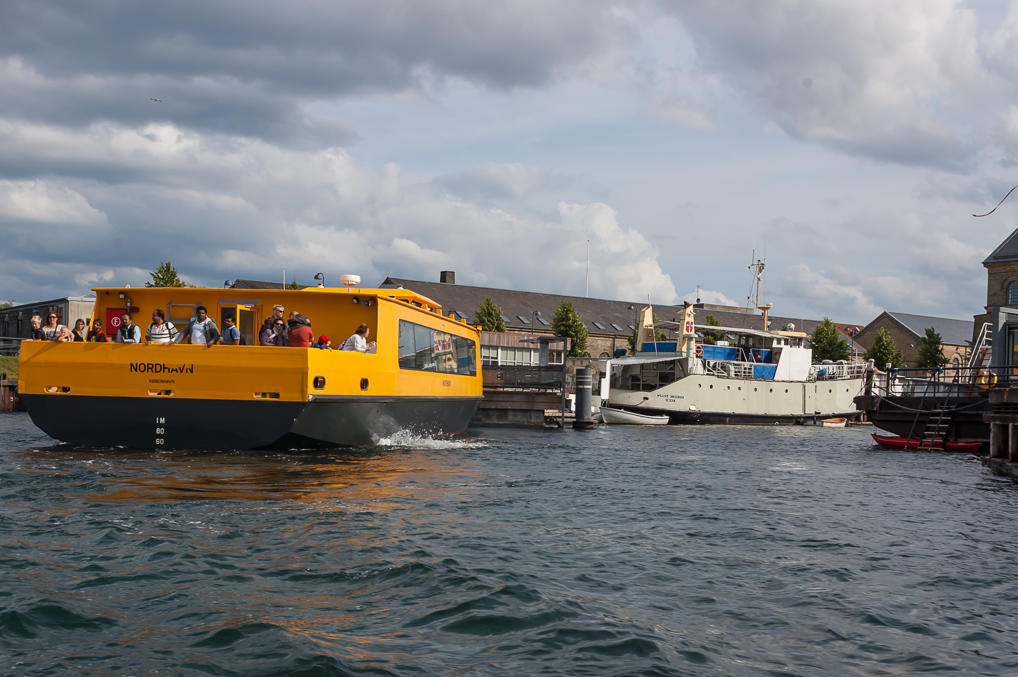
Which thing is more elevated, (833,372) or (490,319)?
(490,319)

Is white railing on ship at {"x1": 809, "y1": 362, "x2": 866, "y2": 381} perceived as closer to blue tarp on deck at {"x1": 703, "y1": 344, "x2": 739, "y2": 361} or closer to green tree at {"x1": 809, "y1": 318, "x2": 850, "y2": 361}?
blue tarp on deck at {"x1": 703, "y1": 344, "x2": 739, "y2": 361}

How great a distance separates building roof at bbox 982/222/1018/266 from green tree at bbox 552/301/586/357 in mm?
31128

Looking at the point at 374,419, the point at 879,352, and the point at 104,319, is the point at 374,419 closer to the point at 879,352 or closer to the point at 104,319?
the point at 104,319

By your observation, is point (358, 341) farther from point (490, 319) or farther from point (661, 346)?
point (490, 319)

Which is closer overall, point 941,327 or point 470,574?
point 470,574

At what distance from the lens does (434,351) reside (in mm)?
20469

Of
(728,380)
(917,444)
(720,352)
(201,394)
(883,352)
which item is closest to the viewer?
(201,394)

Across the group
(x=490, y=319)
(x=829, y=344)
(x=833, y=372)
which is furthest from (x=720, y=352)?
(x=829, y=344)

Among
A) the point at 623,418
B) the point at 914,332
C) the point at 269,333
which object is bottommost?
the point at 623,418

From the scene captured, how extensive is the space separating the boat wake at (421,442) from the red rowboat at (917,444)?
1248 centimetres

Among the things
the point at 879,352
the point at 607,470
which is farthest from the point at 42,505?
the point at 879,352

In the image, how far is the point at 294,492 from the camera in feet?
36.2

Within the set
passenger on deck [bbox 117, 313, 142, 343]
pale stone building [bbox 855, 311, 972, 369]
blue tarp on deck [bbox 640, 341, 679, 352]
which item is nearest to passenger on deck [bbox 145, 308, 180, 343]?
passenger on deck [bbox 117, 313, 142, 343]

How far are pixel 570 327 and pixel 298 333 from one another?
175ft
